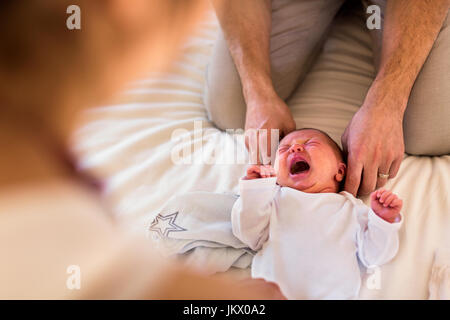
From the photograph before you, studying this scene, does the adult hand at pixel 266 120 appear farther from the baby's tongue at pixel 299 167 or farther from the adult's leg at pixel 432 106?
the adult's leg at pixel 432 106

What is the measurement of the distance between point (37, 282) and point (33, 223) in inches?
6.2

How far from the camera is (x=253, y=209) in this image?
723 millimetres

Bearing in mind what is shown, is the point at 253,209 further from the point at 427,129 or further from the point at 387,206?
the point at 427,129

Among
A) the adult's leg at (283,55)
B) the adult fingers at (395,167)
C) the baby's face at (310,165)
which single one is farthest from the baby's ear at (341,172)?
the adult's leg at (283,55)

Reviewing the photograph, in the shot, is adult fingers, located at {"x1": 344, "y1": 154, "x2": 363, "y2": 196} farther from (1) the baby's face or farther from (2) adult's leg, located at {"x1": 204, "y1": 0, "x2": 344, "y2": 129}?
(2) adult's leg, located at {"x1": 204, "y1": 0, "x2": 344, "y2": 129}

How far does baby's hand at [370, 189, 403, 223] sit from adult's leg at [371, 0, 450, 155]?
1.07 ft

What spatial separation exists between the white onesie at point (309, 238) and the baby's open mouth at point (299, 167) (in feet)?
0.21

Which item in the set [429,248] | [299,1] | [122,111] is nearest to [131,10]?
[122,111]


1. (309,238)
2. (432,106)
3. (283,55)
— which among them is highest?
(283,55)

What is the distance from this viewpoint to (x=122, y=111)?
3.96ft

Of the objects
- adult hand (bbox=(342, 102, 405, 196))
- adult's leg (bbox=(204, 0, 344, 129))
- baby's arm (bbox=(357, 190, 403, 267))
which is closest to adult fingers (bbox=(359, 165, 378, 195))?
adult hand (bbox=(342, 102, 405, 196))

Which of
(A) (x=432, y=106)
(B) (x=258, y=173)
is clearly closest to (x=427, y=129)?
(A) (x=432, y=106)

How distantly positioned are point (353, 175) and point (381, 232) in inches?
6.1
